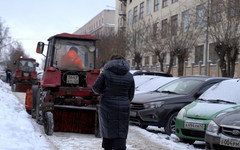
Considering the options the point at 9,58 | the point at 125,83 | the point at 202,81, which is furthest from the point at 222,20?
the point at 9,58

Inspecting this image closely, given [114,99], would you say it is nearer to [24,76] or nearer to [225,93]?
[225,93]

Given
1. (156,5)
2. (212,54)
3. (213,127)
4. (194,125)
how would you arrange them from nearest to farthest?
1. (213,127)
2. (194,125)
3. (212,54)
4. (156,5)

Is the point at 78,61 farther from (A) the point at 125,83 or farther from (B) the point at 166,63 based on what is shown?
(B) the point at 166,63

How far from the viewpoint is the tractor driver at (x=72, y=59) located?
36.0ft

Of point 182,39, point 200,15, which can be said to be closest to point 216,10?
point 200,15

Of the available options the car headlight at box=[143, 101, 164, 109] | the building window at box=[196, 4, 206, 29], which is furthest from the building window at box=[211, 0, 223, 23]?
the car headlight at box=[143, 101, 164, 109]

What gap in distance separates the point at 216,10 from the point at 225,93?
44.4 ft

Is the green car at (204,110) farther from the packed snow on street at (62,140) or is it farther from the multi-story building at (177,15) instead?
the multi-story building at (177,15)

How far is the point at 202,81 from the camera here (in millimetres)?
11180

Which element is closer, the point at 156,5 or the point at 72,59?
the point at 72,59

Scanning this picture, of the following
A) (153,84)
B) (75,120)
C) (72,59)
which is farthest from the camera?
(153,84)

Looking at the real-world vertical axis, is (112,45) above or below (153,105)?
above

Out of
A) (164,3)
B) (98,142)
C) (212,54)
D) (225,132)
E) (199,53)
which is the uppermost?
(164,3)

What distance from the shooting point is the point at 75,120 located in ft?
32.2
